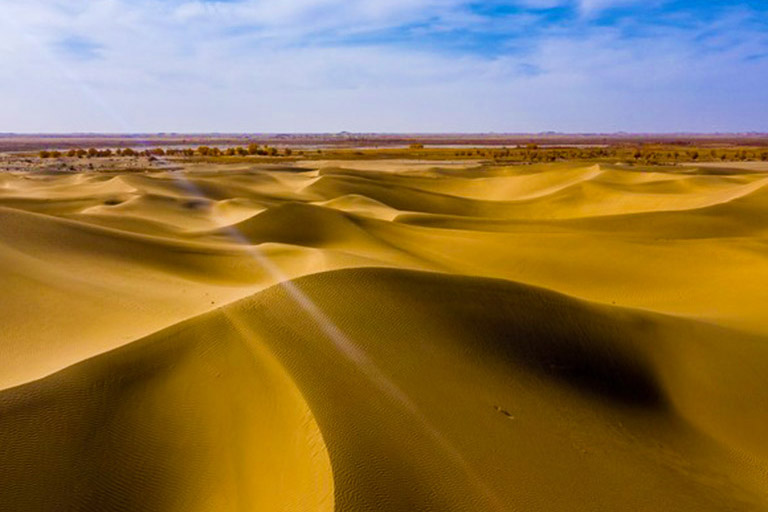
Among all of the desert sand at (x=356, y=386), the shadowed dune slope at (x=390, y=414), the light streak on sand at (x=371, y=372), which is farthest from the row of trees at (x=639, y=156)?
the light streak on sand at (x=371, y=372)

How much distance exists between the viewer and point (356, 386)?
6.17m

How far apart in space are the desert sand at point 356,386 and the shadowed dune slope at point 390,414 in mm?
22

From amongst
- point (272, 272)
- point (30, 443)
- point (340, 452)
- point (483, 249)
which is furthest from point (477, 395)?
point (483, 249)

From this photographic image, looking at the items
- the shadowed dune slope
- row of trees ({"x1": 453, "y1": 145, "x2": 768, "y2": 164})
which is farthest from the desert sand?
row of trees ({"x1": 453, "y1": 145, "x2": 768, "y2": 164})

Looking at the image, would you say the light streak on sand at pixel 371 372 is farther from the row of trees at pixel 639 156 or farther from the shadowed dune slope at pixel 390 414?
the row of trees at pixel 639 156

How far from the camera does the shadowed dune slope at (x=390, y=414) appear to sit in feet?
16.7

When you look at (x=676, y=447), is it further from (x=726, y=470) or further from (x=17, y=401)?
(x=17, y=401)

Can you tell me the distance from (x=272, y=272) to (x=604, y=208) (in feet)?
66.6

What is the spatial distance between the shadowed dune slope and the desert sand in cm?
2

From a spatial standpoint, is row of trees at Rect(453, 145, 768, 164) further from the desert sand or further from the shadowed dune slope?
the shadowed dune slope

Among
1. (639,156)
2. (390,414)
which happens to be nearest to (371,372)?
(390,414)

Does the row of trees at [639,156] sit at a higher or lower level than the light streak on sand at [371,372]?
lower

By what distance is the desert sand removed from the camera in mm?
5141

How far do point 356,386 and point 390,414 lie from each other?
559 mm
